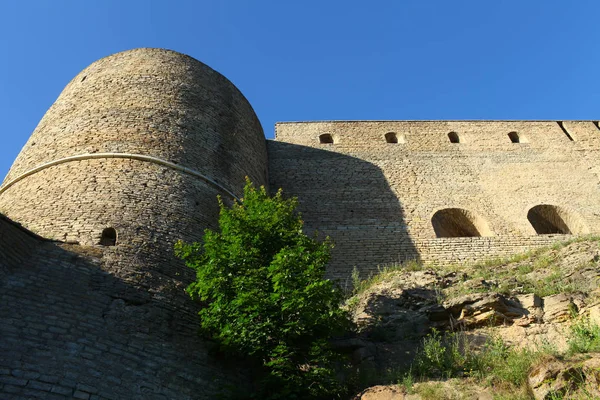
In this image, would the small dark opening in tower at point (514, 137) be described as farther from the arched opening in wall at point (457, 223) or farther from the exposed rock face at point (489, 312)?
the exposed rock face at point (489, 312)

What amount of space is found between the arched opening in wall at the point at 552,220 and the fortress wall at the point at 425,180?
0.08 metres

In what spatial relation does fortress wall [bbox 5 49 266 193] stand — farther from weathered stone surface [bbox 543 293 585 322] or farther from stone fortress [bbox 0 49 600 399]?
weathered stone surface [bbox 543 293 585 322]

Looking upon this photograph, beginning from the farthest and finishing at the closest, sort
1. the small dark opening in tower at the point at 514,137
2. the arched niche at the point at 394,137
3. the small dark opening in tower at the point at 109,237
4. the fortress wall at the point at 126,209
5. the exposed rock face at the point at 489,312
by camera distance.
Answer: the small dark opening in tower at the point at 514,137, the arched niche at the point at 394,137, the small dark opening in tower at the point at 109,237, the fortress wall at the point at 126,209, the exposed rock face at the point at 489,312

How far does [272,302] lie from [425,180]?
834 cm

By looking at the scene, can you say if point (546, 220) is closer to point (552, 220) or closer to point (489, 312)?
point (552, 220)

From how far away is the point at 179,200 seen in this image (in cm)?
812

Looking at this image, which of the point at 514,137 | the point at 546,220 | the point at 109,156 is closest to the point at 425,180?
the point at 546,220

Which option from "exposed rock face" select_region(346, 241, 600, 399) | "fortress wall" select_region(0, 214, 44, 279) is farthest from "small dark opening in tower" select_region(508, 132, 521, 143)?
"fortress wall" select_region(0, 214, 44, 279)

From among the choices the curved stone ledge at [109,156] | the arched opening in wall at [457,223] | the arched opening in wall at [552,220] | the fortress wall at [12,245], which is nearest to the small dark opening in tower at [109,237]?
the fortress wall at [12,245]

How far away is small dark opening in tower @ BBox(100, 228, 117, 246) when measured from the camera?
709cm

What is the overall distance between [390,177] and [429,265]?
3385 millimetres

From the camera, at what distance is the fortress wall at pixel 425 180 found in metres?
11.7

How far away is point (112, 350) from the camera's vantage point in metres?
5.61

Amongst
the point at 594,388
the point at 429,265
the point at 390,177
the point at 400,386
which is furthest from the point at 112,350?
the point at 390,177
